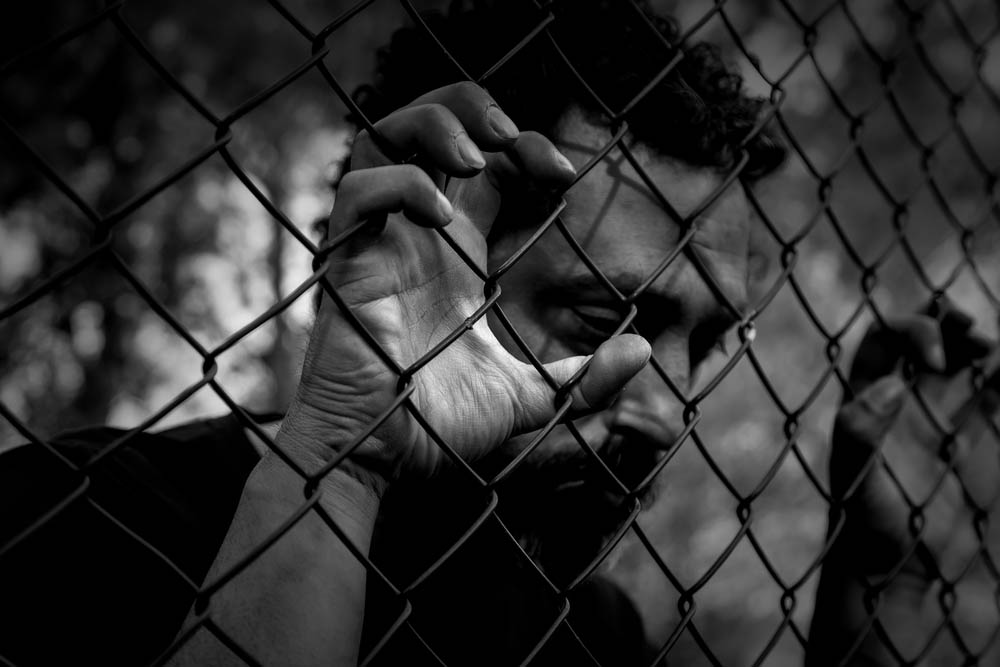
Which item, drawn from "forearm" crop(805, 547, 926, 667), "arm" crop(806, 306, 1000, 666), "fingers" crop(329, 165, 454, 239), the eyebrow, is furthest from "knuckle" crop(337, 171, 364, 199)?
"forearm" crop(805, 547, 926, 667)

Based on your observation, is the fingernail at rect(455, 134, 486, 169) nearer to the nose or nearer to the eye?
the nose

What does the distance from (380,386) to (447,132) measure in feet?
1.14

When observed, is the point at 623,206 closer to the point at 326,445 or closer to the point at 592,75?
the point at 592,75

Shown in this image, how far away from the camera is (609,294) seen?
1.72 metres

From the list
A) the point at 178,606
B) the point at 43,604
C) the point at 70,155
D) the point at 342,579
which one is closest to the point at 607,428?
the point at 342,579

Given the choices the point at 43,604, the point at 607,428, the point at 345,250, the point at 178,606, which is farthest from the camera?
the point at 607,428

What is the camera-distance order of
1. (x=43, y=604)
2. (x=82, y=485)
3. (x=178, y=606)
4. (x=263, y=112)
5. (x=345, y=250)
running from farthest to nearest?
(x=263, y=112) → (x=178, y=606) → (x=43, y=604) → (x=345, y=250) → (x=82, y=485)

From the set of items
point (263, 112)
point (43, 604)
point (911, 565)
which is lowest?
point (911, 565)

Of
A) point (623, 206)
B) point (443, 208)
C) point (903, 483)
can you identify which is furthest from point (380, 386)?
point (903, 483)

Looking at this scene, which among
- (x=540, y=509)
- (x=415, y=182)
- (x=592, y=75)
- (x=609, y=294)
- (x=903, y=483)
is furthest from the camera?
(x=903, y=483)

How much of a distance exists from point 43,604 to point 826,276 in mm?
6416

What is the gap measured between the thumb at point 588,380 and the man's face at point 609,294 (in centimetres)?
43

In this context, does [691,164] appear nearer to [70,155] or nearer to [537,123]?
[537,123]

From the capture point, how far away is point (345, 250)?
1114mm
